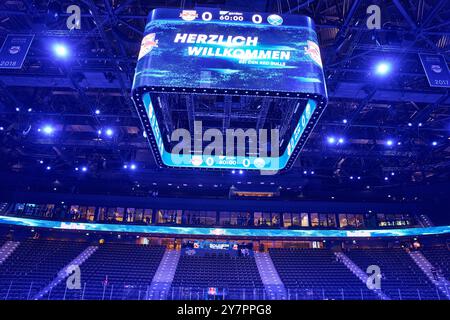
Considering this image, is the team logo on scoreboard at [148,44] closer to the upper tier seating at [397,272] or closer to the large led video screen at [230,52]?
the large led video screen at [230,52]

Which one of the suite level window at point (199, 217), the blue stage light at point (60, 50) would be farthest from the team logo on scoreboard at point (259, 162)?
the suite level window at point (199, 217)

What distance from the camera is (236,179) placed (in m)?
20.7

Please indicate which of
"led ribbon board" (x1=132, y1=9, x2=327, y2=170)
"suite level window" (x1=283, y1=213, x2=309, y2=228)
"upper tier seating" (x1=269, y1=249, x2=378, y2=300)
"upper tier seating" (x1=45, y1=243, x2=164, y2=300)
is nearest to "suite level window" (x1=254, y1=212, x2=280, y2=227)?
"suite level window" (x1=283, y1=213, x2=309, y2=228)

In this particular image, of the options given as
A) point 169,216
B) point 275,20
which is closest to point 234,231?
point 169,216

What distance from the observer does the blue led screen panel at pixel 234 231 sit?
21594mm

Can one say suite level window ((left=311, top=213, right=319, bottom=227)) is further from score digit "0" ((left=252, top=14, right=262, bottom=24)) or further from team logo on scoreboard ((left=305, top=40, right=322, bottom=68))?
score digit "0" ((left=252, top=14, right=262, bottom=24))

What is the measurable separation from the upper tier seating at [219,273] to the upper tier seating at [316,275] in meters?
1.90

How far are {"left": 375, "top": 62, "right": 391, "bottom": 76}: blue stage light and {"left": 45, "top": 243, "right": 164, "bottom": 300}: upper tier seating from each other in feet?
41.7

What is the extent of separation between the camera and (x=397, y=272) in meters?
19.9

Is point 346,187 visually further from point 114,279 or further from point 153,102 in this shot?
point 153,102

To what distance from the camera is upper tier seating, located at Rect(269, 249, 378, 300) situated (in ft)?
52.1

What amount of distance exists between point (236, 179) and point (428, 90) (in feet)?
41.4
